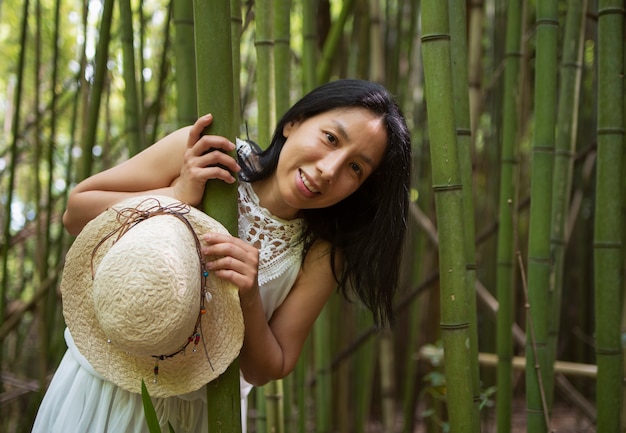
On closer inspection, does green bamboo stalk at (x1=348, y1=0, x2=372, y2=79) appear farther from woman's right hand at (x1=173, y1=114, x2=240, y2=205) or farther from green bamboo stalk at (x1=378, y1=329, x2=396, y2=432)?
woman's right hand at (x1=173, y1=114, x2=240, y2=205)

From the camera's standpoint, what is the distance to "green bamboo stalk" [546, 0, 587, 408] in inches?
58.4

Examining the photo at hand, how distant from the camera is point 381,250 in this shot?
3.79 ft

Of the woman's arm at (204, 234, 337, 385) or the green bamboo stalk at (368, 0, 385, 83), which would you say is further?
the green bamboo stalk at (368, 0, 385, 83)

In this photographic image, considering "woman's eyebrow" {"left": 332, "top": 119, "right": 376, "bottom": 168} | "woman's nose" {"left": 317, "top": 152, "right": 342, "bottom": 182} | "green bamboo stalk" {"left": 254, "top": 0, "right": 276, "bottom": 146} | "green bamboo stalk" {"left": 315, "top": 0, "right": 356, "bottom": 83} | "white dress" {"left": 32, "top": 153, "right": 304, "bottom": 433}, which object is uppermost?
"green bamboo stalk" {"left": 315, "top": 0, "right": 356, "bottom": 83}

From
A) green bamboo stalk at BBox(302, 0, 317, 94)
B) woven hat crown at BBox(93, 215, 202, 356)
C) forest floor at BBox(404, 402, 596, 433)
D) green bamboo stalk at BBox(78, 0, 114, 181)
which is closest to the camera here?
woven hat crown at BBox(93, 215, 202, 356)

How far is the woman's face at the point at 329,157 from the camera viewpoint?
1025 millimetres

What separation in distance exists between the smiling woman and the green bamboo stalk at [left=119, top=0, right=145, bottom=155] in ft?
1.18

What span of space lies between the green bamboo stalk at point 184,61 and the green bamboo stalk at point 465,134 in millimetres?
414

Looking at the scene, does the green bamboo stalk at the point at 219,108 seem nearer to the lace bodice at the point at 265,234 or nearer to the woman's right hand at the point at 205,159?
the woman's right hand at the point at 205,159

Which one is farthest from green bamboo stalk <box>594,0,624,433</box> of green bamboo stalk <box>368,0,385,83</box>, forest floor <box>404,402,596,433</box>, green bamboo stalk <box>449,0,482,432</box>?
forest floor <box>404,402,596,433</box>

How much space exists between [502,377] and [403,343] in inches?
77.2

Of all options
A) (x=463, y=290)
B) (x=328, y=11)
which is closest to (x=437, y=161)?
(x=463, y=290)

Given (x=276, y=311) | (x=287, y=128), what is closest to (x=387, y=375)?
(x=276, y=311)

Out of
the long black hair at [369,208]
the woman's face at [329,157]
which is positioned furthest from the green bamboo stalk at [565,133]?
the woman's face at [329,157]
